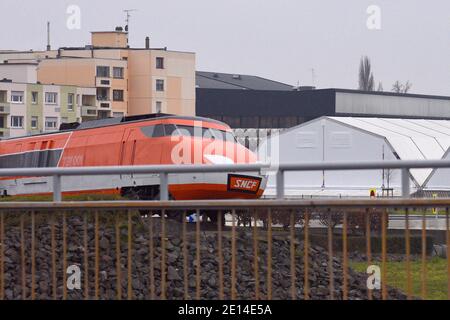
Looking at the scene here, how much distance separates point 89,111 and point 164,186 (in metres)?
87.3

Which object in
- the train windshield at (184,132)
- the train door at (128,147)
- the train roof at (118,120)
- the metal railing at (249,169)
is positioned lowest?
the metal railing at (249,169)


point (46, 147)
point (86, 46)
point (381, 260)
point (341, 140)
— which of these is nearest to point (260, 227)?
point (381, 260)

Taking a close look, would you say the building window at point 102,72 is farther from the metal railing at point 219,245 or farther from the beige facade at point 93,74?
the metal railing at point 219,245

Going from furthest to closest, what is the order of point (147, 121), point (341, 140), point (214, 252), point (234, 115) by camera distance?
point (234, 115) → point (341, 140) → point (147, 121) → point (214, 252)

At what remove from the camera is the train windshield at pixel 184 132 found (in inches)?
1064

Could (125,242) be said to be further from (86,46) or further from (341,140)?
(86,46)

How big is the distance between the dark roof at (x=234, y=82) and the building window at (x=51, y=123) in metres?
12.2

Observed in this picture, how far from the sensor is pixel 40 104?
90.8 m

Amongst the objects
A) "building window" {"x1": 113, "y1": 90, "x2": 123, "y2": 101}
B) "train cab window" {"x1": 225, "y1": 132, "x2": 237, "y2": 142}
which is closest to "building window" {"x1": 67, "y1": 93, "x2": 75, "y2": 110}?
"building window" {"x1": 113, "y1": 90, "x2": 123, "y2": 101}

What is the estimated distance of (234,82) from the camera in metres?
99.4

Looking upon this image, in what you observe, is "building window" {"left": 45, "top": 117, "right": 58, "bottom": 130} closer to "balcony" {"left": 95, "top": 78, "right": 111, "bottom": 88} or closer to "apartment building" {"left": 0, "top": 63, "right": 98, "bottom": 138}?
"apartment building" {"left": 0, "top": 63, "right": 98, "bottom": 138}

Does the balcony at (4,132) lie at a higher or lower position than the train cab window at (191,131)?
higher

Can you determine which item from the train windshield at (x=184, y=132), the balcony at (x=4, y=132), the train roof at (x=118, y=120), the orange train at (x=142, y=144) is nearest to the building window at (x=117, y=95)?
the balcony at (x=4, y=132)
